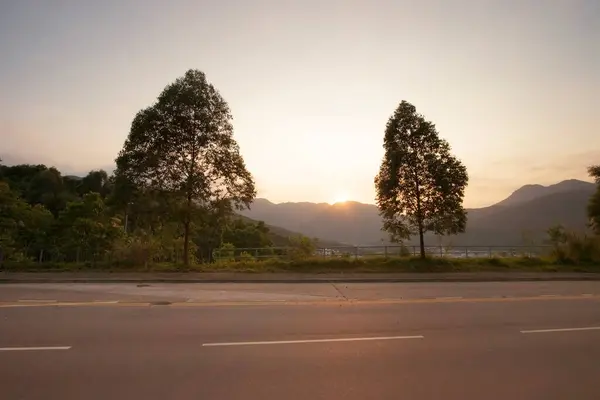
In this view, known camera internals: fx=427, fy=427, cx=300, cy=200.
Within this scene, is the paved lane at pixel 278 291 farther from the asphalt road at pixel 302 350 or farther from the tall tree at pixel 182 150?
the tall tree at pixel 182 150

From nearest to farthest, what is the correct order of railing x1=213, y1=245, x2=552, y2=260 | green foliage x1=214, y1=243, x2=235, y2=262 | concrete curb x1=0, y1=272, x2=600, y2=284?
1. concrete curb x1=0, y1=272, x2=600, y2=284
2. railing x1=213, y1=245, x2=552, y2=260
3. green foliage x1=214, y1=243, x2=235, y2=262

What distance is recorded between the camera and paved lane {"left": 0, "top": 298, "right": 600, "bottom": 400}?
545cm

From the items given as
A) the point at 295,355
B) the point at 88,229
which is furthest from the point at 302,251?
the point at 88,229

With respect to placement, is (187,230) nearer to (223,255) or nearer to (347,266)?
(347,266)

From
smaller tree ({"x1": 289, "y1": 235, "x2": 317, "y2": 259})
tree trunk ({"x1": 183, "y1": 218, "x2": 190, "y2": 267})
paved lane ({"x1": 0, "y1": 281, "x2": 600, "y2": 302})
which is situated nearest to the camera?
paved lane ({"x1": 0, "y1": 281, "x2": 600, "y2": 302})

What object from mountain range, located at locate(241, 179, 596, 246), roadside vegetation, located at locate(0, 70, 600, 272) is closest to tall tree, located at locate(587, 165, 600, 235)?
mountain range, located at locate(241, 179, 596, 246)

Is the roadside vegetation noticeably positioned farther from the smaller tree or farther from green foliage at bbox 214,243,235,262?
green foliage at bbox 214,243,235,262

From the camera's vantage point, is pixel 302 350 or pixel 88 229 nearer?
pixel 302 350

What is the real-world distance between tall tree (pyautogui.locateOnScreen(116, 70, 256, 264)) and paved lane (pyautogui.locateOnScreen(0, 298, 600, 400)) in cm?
1077

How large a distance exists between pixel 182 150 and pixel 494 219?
110 metres

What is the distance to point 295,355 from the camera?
6891 mm

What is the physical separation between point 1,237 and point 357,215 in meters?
140

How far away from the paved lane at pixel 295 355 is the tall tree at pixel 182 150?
10769mm

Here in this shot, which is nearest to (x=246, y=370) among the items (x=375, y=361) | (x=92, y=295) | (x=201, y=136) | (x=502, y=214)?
(x=375, y=361)
